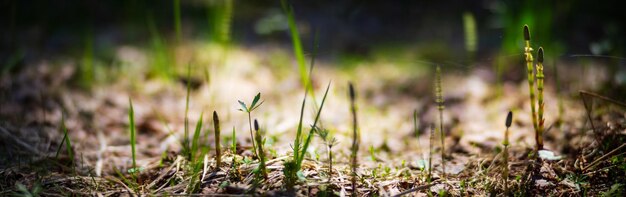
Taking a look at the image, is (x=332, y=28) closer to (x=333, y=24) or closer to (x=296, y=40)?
(x=333, y=24)

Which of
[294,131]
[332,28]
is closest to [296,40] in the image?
[294,131]

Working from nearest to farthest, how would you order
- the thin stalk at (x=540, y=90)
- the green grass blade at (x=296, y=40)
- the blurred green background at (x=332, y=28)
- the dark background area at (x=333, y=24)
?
1. the thin stalk at (x=540, y=90)
2. the green grass blade at (x=296, y=40)
3. the blurred green background at (x=332, y=28)
4. the dark background area at (x=333, y=24)

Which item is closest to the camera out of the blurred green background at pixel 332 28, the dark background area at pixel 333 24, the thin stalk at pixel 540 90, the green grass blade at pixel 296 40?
the thin stalk at pixel 540 90

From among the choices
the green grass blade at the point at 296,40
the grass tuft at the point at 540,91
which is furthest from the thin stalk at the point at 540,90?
the green grass blade at the point at 296,40

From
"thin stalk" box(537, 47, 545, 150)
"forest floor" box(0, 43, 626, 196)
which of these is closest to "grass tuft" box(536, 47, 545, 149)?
"thin stalk" box(537, 47, 545, 150)

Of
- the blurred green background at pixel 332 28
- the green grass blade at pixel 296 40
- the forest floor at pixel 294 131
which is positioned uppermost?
the blurred green background at pixel 332 28

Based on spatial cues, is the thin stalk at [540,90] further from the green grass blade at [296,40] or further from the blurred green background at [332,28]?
the blurred green background at [332,28]

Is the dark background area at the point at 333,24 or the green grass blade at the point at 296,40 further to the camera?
the dark background area at the point at 333,24

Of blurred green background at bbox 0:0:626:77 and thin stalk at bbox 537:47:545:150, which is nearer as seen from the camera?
thin stalk at bbox 537:47:545:150

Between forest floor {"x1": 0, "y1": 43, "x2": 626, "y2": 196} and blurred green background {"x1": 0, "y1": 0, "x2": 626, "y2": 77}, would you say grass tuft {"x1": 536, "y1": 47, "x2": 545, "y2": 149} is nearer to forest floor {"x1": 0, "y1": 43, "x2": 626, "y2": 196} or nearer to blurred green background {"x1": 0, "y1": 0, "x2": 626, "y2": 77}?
forest floor {"x1": 0, "y1": 43, "x2": 626, "y2": 196}
